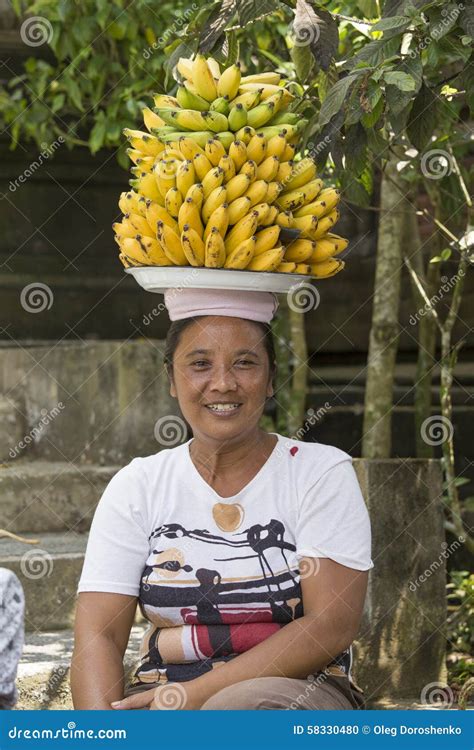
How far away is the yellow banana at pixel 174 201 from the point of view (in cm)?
264

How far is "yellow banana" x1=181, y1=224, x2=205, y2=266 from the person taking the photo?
2.60m

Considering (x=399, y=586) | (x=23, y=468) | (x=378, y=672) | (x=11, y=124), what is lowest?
(x=378, y=672)

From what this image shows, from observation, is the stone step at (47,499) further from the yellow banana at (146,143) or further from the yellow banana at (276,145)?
the yellow banana at (276,145)

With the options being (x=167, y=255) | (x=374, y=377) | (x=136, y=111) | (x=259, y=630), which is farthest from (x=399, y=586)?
(x=136, y=111)

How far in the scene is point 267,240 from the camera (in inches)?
104

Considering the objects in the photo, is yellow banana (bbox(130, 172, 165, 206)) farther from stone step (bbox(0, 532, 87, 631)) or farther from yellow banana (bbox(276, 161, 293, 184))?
stone step (bbox(0, 532, 87, 631))

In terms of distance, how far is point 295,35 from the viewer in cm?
302

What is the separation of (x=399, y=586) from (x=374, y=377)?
1073 mm

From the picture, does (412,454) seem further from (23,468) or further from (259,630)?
(259,630)
